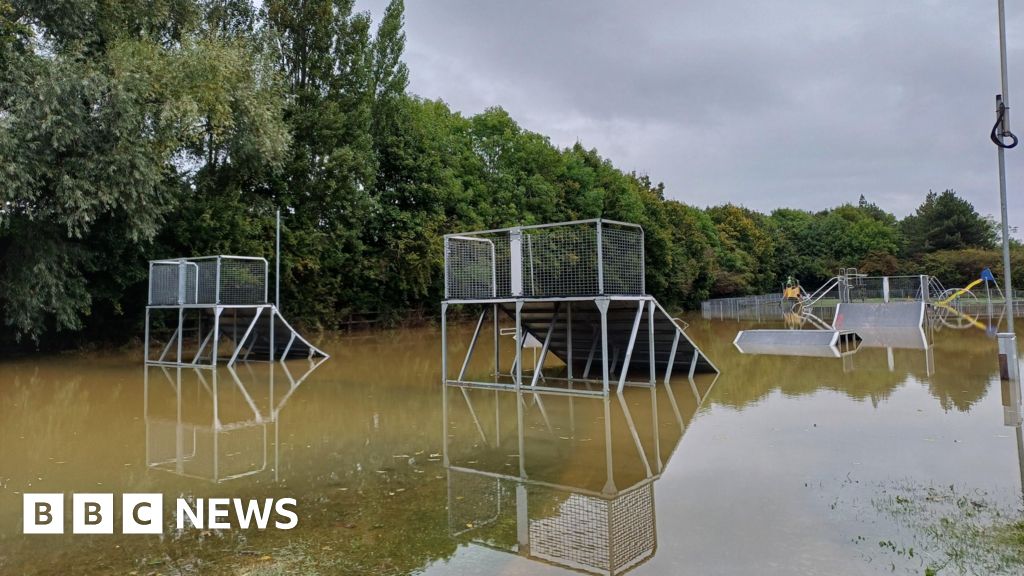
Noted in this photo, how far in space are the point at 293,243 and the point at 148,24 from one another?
757 centimetres

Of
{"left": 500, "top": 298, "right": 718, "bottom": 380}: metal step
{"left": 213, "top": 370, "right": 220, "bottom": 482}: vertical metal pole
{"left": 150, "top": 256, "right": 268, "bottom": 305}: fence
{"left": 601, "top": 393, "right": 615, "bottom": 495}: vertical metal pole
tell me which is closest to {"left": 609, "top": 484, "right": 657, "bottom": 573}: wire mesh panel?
{"left": 601, "top": 393, "right": 615, "bottom": 495}: vertical metal pole

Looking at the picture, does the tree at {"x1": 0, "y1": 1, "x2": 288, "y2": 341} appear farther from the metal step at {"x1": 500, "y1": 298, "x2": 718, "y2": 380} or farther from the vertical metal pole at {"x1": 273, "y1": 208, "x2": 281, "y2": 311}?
the metal step at {"x1": 500, "y1": 298, "x2": 718, "y2": 380}

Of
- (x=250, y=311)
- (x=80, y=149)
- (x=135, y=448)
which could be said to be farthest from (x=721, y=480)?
(x=80, y=149)

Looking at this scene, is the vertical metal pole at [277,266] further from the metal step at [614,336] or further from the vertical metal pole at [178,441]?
the metal step at [614,336]

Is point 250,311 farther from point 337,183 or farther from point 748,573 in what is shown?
point 748,573

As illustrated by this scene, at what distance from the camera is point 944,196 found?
5772 centimetres

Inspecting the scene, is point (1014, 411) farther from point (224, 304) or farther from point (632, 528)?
point (224, 304)

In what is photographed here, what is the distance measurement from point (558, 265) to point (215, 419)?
18.2ft

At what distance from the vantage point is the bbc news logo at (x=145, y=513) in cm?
481

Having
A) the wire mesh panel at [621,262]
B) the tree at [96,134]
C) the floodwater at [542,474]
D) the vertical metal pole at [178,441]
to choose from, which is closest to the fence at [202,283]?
the tree at [96,134]

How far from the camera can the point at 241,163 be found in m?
20.9

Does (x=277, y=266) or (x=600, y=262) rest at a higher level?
(x=277, y=266)

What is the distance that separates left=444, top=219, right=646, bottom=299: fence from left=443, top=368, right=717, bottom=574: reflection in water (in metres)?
1.76

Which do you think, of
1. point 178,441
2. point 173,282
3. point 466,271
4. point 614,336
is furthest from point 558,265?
point 173,282
